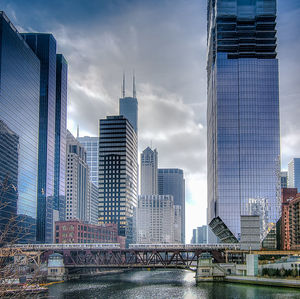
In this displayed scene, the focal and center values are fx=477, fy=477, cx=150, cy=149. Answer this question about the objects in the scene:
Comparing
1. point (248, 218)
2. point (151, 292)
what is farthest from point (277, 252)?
point (151, 292)

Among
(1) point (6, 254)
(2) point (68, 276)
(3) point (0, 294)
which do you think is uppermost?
(1) point (6, 254)

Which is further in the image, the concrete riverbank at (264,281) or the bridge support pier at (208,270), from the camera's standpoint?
the bridge support pier at (208,270)

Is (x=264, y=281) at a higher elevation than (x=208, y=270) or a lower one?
lower

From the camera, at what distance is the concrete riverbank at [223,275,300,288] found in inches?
5162

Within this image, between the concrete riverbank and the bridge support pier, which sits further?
the bridge support pier

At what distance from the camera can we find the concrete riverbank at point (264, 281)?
13112cm

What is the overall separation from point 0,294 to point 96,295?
332ft

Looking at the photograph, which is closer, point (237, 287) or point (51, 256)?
point (237, 287)

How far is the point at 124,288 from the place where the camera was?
140 m

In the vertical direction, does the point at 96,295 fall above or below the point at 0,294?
below

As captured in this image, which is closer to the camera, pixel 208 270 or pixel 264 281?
pixel 264 281

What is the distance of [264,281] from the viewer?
14212 centimetres

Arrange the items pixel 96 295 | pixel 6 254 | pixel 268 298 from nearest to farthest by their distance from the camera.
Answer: pixel 6 254 → pixel 268 298 → pixel 96 295

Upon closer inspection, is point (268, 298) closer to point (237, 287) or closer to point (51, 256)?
point (237, 287)
